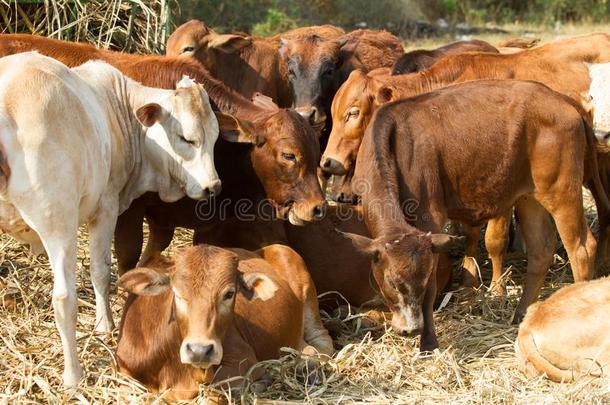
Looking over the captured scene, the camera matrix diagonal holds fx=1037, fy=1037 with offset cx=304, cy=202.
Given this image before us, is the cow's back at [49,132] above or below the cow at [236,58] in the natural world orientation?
above

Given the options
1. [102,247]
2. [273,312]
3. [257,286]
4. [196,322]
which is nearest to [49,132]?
[102,247]

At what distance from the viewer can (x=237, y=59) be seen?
9.86m

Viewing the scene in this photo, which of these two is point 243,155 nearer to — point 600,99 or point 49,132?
point 49,132

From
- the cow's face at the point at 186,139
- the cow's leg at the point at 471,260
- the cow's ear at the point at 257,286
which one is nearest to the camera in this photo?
the cow's ear at the point at 257,286

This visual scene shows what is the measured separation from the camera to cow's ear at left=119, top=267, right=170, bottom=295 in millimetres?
5727

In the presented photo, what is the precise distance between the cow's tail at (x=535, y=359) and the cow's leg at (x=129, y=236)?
279 centimetres

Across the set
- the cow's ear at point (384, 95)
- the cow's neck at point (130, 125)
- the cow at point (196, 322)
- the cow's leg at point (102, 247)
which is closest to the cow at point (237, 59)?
the cow's ear at point (384, 95)

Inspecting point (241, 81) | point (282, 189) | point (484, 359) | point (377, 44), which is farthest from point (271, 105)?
point (377, 44)

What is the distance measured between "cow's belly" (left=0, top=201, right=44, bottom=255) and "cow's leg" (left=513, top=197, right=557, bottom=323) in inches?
139

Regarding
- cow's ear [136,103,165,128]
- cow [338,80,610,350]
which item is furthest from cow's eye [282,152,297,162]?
cow's ear [136,103,165,128]

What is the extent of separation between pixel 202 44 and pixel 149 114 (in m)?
2.96

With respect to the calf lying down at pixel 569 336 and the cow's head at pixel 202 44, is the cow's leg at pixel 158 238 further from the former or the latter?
the calf lying down at pixel 569 336

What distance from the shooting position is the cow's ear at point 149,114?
678 cm

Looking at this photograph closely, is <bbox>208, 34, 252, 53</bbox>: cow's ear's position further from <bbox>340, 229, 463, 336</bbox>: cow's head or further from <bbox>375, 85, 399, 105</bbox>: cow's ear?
<bbox>340, 229, 463, 336</bbox>: cow's head
